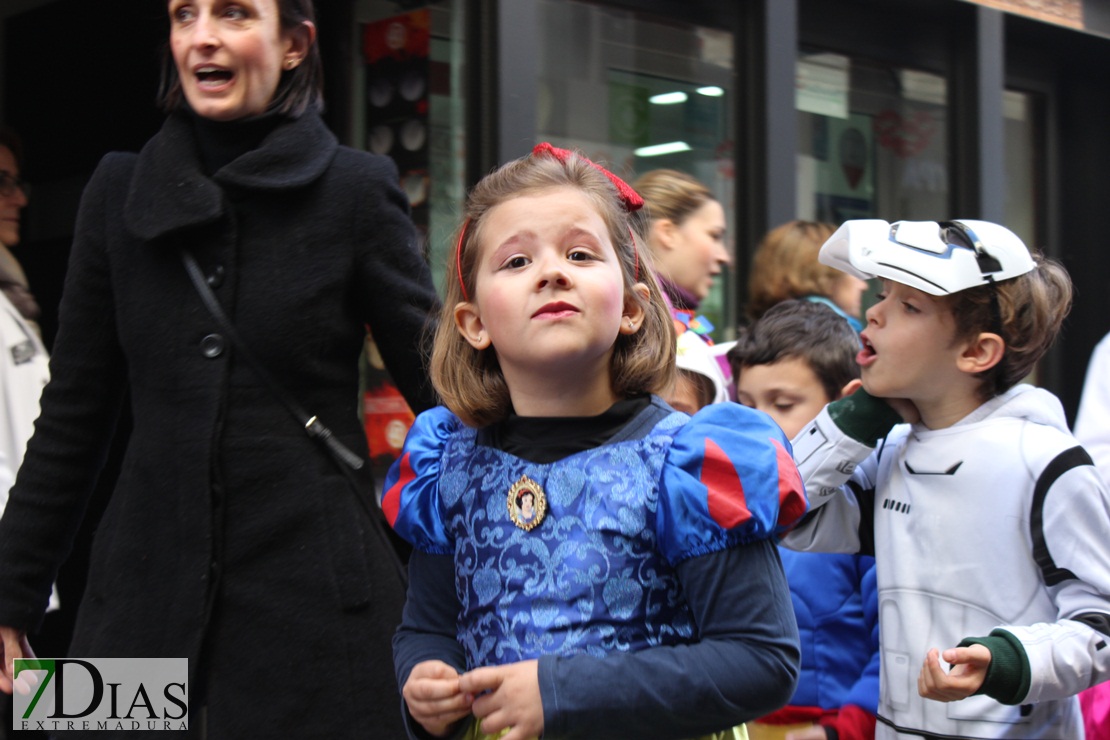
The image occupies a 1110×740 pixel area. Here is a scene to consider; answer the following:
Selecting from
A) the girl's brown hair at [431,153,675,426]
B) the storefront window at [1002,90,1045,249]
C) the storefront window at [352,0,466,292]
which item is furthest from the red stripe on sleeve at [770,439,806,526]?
the storefront window at [1002,90,1045,249]

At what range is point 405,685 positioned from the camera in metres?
1.85

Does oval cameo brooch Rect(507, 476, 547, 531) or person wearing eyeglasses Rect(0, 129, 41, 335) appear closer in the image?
oval cameo brooch Rect(507, 476, 547, 531)

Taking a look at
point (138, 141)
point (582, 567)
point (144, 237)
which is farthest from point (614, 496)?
point (138, 141)

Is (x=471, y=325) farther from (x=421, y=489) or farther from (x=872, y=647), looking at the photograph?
(x=872, y=647)

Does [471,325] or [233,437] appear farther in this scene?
[233,437]

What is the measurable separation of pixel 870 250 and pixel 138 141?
404 centimetres

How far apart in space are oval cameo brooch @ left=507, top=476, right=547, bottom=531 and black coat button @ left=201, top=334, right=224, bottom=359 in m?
0.83

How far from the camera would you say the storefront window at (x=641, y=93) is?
527 cm

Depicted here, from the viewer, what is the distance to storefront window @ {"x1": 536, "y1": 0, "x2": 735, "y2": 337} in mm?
5266

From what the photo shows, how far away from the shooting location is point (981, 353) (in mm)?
2568

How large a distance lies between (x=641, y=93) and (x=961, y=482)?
11.6 feet

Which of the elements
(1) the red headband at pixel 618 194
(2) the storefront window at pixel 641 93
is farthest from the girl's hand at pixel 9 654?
(2) the storefront window at pixel 641 93

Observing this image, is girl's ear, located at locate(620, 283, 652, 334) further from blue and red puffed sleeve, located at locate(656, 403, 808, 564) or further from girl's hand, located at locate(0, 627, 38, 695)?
girl's hand, located at locate(0, 627, 38, 695)

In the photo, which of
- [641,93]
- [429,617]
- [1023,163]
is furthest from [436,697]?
[1023,163]
